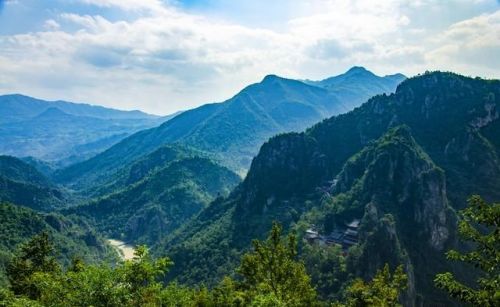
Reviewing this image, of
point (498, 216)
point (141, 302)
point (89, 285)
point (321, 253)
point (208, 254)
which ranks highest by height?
point (498, 216)

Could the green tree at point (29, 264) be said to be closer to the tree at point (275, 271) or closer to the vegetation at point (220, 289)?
the vegetation at point (220, 289)

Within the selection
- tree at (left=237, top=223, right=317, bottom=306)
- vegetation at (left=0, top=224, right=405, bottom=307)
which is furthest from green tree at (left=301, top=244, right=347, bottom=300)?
tree at (left=237, top=223, right=317, bottom=306)

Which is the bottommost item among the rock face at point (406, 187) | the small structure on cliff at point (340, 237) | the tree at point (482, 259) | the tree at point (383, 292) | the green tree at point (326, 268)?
the green tree at point (326, 268)

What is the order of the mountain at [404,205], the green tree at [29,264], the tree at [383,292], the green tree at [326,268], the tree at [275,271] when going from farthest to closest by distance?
the mountain at [404,205]
the green tree at [326,268]
the green tree at [29,264]
the tree at [275,271]
the tree at [383,292]

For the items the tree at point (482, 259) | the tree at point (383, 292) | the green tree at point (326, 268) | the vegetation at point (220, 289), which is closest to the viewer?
the tree at point (482, 259)

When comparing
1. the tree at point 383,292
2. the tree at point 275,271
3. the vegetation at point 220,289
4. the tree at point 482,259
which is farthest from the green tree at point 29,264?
the tree at point 482,259

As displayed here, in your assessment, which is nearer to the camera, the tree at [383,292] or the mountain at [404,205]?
the tree at [383,292]

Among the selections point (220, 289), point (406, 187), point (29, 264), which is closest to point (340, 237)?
point (406, 187)

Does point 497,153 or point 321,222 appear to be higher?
point 497,153

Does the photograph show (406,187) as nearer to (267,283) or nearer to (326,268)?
(326,268)

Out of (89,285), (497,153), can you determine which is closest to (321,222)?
(497,153)

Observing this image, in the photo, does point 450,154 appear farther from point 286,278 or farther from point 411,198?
point 286,278
